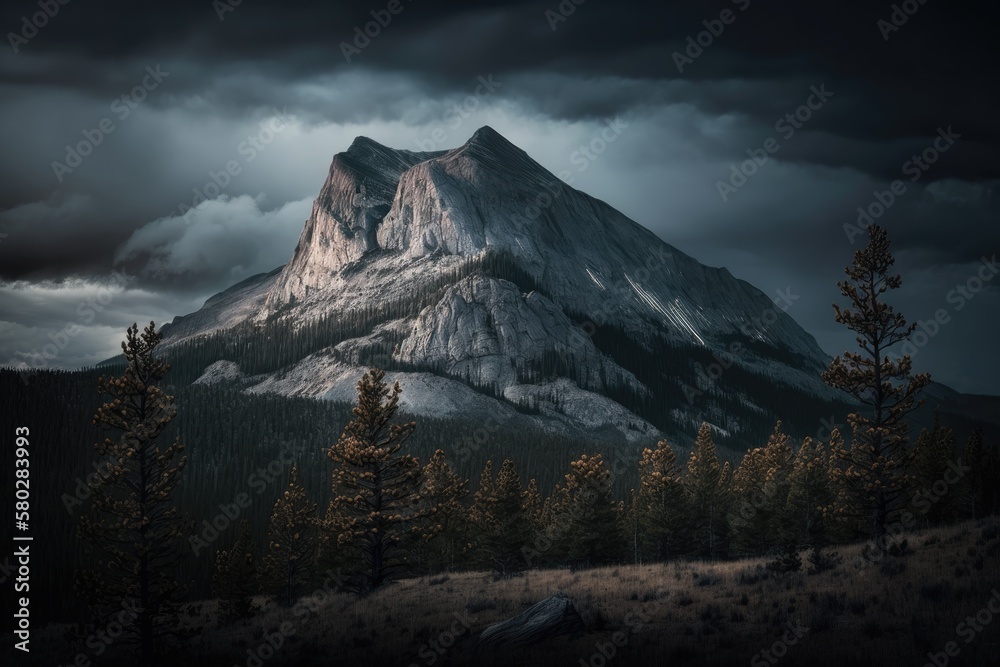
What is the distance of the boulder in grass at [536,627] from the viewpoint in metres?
21.3

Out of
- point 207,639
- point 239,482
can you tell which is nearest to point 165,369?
point 207,639

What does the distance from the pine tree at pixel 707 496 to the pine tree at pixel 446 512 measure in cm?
2143

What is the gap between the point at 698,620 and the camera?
22.1 metres

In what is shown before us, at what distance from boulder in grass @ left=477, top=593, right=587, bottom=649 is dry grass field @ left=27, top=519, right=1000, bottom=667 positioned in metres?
0.41

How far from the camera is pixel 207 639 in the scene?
98.6ft

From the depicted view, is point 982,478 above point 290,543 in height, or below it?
above

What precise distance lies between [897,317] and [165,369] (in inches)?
1268

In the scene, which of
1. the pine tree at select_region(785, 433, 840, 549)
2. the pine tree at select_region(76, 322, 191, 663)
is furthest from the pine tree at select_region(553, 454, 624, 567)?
the pine tree at select_region(76, 322, 191, 663)

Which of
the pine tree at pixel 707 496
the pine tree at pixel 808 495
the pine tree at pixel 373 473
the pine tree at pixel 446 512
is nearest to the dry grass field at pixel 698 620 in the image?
the pine tree at pixel 373 473

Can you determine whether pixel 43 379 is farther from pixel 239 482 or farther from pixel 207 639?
pixel 207 639

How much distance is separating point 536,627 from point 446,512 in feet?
106

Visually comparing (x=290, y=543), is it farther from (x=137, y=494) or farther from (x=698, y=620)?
(x=698, y=620)

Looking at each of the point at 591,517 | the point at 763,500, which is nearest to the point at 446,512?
the point at 591,517

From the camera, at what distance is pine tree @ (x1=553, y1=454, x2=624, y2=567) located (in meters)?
56.8
